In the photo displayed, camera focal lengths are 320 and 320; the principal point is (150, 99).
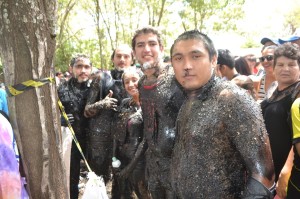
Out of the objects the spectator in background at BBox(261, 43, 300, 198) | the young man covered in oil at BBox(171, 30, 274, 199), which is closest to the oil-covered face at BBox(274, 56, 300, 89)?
the spectator in background at BBox(261, 43, 300, 198)

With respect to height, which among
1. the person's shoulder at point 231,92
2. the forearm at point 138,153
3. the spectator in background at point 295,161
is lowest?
the forearm at point 138,153

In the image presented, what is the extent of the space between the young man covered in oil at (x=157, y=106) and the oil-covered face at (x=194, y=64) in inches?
28.2

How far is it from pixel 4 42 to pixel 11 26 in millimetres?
106

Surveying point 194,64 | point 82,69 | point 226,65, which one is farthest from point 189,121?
point 82,69

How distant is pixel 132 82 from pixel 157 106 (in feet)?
3.47

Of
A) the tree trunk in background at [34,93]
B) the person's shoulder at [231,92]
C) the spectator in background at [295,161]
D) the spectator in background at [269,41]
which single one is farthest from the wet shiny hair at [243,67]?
the tree trunk in background at [34,93]

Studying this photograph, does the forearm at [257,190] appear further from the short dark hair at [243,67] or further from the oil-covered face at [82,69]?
the short dark hair at [243,67]

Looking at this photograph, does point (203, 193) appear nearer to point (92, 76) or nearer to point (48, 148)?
point (48, 148)

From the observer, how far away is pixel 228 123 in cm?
162

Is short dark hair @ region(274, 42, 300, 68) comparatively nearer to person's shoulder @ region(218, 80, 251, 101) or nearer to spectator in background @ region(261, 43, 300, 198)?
spectator in background @ region(261, 43, 300, 198)

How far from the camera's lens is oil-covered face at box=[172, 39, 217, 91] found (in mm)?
1824

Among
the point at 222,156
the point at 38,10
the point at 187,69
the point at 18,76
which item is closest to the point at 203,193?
the point at 222,156

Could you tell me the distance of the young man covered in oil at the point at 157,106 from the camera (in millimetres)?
2568

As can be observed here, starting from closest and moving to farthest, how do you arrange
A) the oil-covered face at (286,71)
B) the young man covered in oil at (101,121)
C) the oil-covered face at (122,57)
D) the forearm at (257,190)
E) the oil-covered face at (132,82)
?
the forearm at (257,190)
the oil-covered face at (286,71)
the oil-covered face at (132,82)
the young man covered in oil at (101,121)
the oil-covered face at (122,57)
